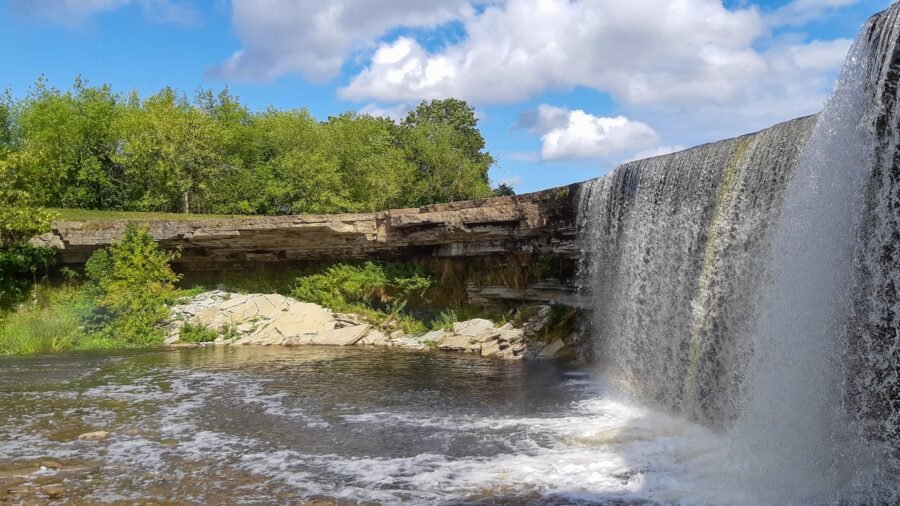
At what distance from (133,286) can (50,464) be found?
13.5 m

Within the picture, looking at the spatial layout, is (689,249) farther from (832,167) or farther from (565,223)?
(565,223)

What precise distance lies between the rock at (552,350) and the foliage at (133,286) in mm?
11219

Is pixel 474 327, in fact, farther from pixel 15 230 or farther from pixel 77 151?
pixel 77 151

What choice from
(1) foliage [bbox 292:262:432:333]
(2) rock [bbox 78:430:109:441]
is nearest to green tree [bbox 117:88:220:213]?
(1) foliage [bbox 292:262:432:333]

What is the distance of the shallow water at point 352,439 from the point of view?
685 cm

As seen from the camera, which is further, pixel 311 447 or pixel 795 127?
pixel 795 127

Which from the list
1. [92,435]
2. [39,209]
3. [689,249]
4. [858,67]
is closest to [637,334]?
[689,249]

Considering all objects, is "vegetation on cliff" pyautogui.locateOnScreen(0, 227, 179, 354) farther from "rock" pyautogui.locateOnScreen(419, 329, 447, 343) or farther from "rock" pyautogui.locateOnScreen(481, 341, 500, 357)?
"rock" pyautogui.locateOnScreen(481, 341, 500, 357)

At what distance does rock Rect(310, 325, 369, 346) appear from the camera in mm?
19547

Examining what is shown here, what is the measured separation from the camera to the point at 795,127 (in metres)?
9.20

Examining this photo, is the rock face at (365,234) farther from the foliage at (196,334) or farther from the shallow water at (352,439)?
the shallow water at (352,439)

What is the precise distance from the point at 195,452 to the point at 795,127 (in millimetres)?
9016

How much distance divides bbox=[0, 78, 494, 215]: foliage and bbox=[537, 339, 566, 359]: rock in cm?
1424

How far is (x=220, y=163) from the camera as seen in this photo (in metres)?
31.7
